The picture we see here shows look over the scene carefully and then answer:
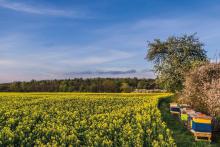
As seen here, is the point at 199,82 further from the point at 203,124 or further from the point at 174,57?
the point at 174,57

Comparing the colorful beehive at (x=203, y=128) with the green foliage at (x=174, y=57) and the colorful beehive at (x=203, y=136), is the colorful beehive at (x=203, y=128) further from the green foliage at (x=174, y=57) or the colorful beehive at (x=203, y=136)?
the green foliage at (x=174, y=57)

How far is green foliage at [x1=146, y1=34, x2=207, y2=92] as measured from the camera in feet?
177

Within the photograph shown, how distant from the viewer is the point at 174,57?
55.7m

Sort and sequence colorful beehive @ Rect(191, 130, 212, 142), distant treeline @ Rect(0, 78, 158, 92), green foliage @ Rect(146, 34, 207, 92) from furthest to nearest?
distant treeline @ Rect(0, 78, 158, 92) < green foliage @ Rect(146, 34, 207, 92) < colorful beehive @ Rect(191, 130, 212, 142)

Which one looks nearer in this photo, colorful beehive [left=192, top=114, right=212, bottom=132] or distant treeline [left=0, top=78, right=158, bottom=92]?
colorful beehive [left=192, top=114, right=212, bottom=132]

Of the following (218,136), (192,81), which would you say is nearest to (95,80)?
(192,81)

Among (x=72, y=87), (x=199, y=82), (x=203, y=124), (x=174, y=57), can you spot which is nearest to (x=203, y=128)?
(x=203, y=124)

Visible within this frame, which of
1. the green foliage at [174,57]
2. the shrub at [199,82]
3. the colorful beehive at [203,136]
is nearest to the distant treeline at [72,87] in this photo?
the green foliage at [174,57]

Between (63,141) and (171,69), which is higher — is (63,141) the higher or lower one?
the lower one

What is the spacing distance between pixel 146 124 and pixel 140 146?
5.56m

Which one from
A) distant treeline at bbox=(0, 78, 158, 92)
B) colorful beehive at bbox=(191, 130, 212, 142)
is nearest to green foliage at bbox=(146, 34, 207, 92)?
distant treeline at bbox=(0, 78, 158, 92)

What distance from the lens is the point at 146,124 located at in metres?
16.2

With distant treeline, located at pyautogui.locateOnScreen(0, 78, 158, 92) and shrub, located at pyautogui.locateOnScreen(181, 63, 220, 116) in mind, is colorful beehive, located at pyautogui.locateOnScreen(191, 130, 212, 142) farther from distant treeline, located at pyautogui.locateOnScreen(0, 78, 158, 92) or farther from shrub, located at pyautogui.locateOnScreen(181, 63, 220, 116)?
distant treeline, located at pyautogui.locateOnScreen(0, 78, 158, 92)

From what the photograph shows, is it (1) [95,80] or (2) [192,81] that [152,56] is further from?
(1) [95,80]
